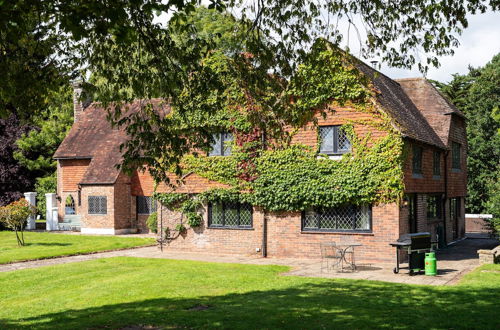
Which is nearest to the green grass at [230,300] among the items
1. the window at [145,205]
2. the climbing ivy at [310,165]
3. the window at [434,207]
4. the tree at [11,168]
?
the climbing ivy at [310,165]

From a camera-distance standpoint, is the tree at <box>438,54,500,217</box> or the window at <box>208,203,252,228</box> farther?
the tree at <box>438,54,500,217</box>

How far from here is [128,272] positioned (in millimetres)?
18281

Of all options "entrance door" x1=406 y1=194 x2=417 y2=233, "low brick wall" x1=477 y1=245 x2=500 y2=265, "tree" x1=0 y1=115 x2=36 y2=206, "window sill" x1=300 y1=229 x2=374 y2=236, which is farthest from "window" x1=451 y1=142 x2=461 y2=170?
"tree" x1=0 y1=115 x2=36 y2=206

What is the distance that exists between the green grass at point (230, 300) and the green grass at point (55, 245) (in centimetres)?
475

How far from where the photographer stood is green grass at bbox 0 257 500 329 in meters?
10.7

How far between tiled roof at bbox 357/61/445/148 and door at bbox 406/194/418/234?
231 centimetres

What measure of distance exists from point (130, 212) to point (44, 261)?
1286cm

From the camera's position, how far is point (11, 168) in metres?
43.2

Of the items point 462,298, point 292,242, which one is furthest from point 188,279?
point 462,298

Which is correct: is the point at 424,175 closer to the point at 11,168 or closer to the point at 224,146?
the point at 224,146

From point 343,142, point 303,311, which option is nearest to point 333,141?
point 343,142

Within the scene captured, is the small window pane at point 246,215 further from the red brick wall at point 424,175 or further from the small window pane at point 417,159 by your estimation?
the small window pane at point 417,159

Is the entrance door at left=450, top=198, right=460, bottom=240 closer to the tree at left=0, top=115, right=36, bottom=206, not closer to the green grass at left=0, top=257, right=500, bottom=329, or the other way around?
the green grass at left=0, top=257, right=500, bottom=329

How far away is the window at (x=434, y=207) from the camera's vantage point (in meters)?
24.9
